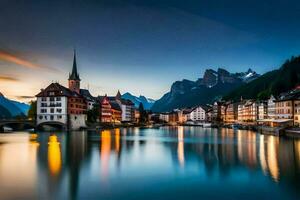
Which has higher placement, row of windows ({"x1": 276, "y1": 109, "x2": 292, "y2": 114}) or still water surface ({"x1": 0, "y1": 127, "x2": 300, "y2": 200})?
row of windows ({"x1": 276, "y1": 109, "x2": 292, "y2": 114})

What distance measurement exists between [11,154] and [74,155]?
7540 millimetres

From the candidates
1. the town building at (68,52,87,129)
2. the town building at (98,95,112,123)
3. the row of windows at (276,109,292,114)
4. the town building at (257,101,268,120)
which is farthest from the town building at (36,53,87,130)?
the town building at (257,101,268,120)

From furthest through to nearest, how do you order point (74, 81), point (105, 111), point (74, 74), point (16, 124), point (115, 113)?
point (115, 113), point (105, 111), point (74, 74), point (74, 81), point (16, 124)

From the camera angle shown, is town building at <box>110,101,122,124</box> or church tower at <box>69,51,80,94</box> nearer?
church tower at <box>69,51,80,94</box>

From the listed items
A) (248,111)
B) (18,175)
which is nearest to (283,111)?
(248,111)

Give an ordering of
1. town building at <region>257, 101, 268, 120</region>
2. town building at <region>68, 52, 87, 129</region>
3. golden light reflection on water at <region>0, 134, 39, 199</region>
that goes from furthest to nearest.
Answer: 1. town building at <region>257, 101, 268, 120</region>
2. town building at <region>68, 52, 87, 129</region>
3. golden light reflection on water at <region>0, 134, 39, 199</region>

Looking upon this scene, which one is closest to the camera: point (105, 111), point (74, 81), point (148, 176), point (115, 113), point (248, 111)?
point (148, 176)

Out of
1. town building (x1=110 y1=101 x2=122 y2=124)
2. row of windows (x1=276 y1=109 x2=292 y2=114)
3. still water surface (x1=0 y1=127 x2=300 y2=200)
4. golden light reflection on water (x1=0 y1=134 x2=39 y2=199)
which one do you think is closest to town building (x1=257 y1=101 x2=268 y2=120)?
row of windows (x1=276 y1=109 x2=292 y2=114)

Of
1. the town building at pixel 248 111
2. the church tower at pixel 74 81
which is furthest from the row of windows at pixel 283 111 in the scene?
the church tower at pixel 74 81

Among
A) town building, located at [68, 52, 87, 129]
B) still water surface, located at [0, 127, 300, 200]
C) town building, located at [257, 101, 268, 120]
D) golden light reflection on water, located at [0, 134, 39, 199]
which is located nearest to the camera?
golden light reflection on water, located at [0, 134, 39, 199]

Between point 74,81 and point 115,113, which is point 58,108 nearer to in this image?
point 74,81

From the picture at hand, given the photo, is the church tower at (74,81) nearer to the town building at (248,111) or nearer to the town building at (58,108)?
the town building at (58,108)

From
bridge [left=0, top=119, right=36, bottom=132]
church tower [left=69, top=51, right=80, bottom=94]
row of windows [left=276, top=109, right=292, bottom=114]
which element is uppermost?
church tower [left=69, top=51, right=80, bottom=94]

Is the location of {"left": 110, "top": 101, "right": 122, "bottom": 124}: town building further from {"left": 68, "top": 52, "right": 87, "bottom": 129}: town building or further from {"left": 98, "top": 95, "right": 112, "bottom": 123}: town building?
{"left": 68, "top": 52, "right": 87, "bottom": 129}: town building
